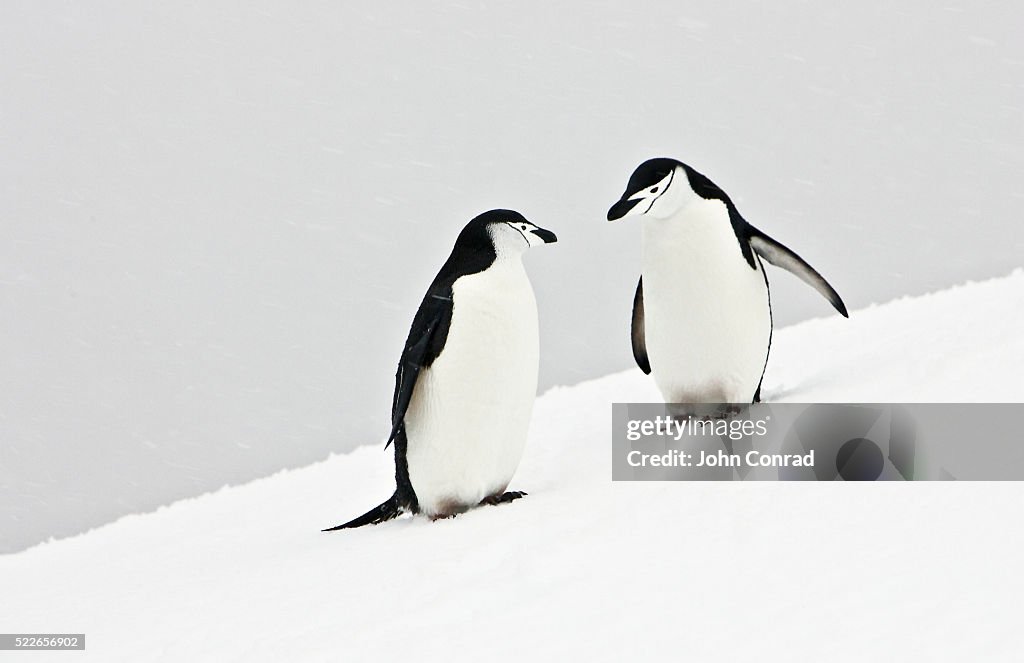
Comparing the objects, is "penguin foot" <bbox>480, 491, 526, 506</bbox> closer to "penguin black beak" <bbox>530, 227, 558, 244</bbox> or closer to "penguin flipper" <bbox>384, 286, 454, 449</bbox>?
"penguin flipper" <bbox>384, 286, 454, 449</bbox>

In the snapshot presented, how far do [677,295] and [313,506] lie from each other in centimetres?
163

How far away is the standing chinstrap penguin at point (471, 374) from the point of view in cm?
251

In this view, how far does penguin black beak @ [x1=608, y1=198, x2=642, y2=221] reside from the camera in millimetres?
2582

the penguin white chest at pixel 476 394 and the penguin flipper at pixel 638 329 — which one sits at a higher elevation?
the penguin flipper at pixel 638 329

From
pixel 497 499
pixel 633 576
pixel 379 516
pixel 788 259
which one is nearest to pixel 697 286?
pixel 788 259

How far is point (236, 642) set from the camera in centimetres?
Result: 179

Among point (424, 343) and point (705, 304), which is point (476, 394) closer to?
point (424, 343)

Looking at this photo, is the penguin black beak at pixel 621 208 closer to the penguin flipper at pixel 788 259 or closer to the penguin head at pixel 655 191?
the penguin head at pixel 655 191

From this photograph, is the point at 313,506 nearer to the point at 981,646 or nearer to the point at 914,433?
the point at 914,433

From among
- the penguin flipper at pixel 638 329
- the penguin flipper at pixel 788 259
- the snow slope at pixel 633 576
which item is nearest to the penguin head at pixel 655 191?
the penguin flipper at pixel 788 259

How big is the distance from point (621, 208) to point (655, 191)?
0.12 metres

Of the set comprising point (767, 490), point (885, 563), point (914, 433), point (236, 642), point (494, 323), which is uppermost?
point (494, 323)

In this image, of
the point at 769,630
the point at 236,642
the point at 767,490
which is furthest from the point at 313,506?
the point at 769,630

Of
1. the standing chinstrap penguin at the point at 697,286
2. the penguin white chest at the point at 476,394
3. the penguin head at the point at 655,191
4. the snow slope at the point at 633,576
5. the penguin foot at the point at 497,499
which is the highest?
the penguin head at the point at 655,191
